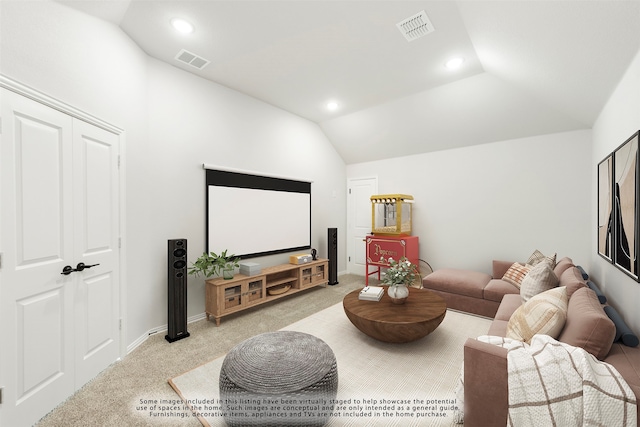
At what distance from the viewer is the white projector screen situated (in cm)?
354

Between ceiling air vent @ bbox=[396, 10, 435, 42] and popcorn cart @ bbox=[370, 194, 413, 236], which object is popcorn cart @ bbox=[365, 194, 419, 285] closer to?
popcorn cart @ bbox=[370, 194, 413, 236]

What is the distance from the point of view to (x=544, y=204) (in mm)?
3797

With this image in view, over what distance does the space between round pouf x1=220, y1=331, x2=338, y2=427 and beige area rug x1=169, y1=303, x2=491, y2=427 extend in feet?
0.85

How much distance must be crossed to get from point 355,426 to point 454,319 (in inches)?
84.0

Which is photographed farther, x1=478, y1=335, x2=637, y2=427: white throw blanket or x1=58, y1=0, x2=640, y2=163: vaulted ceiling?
x1=58, y1=0, x2=640, y2=163: vaulted ceiling

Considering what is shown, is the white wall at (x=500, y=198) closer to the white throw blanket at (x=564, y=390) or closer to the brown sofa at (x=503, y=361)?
the brown sofa at (x=503, y=361)

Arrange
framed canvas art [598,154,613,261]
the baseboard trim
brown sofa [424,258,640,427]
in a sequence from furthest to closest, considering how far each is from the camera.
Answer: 1. the baseboard trim
2. framed canvas art [598,154,613,261]
3. brown sofa [424,258,640,427]

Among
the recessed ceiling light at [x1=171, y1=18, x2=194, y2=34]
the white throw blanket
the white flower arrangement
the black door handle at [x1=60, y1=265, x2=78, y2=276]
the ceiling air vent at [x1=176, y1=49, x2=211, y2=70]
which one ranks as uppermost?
the recessed ceiling light at [x1=171, y1=18, x2=194, y2=34]

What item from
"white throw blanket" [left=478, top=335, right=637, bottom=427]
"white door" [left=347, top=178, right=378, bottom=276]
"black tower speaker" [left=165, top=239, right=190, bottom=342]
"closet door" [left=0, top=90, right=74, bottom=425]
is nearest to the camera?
"white throw blanket" [left=478, top=335, right=637, bottom=427]

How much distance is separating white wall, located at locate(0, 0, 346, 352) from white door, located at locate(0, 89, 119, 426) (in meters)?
0.24

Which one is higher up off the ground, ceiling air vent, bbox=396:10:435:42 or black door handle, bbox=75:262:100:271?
ceiling air vent, bbox=396:10:435:42

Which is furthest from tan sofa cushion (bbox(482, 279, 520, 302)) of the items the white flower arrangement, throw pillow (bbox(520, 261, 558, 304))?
the white flower arrangement

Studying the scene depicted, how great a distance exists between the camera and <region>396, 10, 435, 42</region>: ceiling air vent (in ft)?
7.75

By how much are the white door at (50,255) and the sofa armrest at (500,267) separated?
15.3 ft
